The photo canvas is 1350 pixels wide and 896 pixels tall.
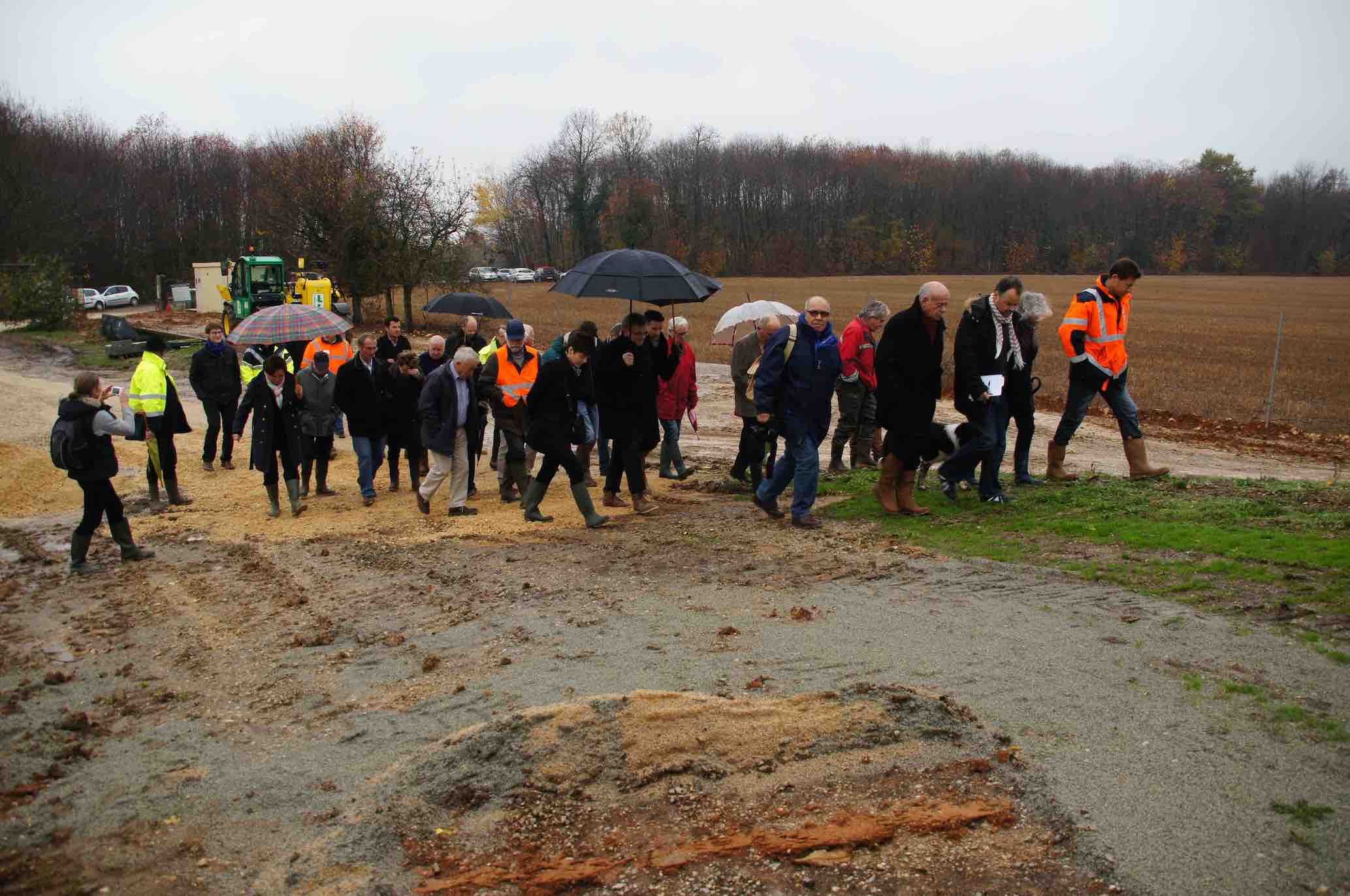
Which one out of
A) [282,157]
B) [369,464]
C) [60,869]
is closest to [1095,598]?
[60,869]

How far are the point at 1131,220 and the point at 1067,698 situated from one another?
4373 inches

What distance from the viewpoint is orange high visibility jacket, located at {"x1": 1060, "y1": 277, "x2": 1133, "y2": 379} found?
9930mm

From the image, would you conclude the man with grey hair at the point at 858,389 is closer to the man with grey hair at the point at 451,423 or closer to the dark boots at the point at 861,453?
the dark boots at the point at 861,453

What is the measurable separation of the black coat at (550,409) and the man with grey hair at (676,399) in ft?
4.90

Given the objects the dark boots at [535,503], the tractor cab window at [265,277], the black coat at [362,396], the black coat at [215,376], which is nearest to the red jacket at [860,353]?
the dark boots at [535,503]

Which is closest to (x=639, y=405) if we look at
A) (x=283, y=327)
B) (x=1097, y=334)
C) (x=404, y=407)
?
(x=404, y=407)

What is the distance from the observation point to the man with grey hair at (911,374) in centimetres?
897

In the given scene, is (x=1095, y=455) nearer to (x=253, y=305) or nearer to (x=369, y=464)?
(x=369, y=464)

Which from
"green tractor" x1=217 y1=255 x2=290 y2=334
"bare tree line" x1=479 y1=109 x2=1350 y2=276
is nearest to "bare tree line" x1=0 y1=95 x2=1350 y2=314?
"bare tree line" x1=479 y1=109 x2=1350 y2=276

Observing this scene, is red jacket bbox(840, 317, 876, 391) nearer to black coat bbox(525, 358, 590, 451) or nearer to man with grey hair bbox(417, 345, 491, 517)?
black coat bbox(525, 358, 590, 451)

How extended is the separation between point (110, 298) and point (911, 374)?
60.9 m

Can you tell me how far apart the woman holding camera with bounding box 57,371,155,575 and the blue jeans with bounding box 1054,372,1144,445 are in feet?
27.8

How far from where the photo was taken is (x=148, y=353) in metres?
12.2

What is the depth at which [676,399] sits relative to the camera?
1185cm
